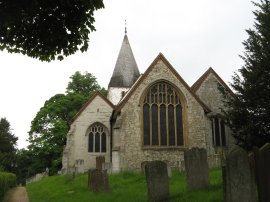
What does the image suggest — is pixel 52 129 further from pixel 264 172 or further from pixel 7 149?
pixel 264 172

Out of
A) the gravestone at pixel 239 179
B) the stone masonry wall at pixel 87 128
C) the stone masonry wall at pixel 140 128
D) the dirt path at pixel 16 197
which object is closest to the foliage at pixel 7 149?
the stone masonry wall at pixel 87 128

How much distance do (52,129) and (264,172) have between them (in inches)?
1395

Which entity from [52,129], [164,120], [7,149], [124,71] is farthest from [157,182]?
[7,149]

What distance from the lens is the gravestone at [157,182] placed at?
434 inches

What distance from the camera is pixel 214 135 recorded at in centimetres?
2800

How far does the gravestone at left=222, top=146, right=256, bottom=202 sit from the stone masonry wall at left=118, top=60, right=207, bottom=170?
1587 cm

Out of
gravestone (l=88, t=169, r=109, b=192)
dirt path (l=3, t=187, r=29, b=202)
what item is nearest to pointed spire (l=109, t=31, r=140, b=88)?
dirt path (l=3, t=187, r=29, b=202)

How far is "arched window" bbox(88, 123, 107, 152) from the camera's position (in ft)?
103

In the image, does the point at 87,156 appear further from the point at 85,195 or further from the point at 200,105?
the point at 85,195

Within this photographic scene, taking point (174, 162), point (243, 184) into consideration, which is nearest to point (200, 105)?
point (174, 162)

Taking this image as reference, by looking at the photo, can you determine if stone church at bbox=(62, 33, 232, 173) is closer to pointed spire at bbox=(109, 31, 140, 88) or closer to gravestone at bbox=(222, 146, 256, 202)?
pointed spire at bbox=(109, 31, 140, 88)

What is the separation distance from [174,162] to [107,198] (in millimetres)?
12674

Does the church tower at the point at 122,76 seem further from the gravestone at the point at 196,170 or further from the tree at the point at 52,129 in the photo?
the gravestone at the point at 196,170

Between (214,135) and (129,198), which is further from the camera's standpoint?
(214,135)
